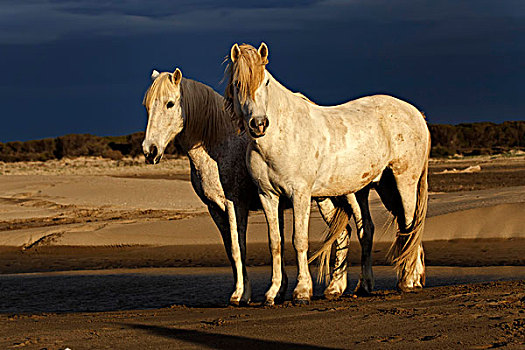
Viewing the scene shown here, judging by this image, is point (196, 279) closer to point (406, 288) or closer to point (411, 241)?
point (406, 288)

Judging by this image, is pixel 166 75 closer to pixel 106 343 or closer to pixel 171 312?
pixel 171 312

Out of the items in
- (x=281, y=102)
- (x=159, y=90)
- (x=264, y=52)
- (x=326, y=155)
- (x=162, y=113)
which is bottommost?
(x=326, y=155)

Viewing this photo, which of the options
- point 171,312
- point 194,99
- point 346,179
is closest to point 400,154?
point 346,179

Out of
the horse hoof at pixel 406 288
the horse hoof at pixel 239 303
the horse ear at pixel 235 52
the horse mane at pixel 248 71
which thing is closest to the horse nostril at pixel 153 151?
the horse mane at pixel 248 71

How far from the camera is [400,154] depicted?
7242mm

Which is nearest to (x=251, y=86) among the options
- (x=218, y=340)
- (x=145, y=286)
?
(x=218, y=340)

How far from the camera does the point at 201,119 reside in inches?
274

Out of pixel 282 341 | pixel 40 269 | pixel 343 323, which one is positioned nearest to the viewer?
pixel 282 341

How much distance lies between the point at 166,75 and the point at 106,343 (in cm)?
290

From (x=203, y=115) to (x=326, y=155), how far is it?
1.43 metres

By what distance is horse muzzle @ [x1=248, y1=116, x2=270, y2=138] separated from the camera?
19.2 feet

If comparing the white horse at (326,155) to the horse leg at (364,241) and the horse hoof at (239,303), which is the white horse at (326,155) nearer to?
the horse leg at (364,241)

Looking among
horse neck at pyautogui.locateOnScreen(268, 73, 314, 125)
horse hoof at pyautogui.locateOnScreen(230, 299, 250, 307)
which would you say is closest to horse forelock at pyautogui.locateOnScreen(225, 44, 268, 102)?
horse neck at pyautogui.locateOnScreen(268, 73, 314, 125)

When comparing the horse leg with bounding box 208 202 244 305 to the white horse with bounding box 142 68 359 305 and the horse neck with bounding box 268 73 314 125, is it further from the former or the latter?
the horse neck with bounding box 268 73 314 125
